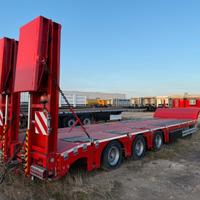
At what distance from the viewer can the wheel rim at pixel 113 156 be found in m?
5.03

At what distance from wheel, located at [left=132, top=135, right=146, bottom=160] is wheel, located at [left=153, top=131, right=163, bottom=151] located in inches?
29.2

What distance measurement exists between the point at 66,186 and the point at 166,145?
493cm

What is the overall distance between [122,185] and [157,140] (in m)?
3.10

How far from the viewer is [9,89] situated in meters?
4.87

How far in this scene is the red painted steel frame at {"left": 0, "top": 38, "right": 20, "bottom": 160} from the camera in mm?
4758

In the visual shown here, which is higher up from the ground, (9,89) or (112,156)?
(9,89)

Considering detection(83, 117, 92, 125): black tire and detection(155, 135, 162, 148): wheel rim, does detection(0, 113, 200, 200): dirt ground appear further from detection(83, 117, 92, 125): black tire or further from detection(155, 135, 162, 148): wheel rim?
detection(83, 117, 92, 125): black tire

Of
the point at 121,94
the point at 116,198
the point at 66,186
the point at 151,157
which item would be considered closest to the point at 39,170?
the point at 66,186

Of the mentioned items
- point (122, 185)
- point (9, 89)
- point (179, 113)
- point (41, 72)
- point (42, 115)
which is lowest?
point (122, 185)

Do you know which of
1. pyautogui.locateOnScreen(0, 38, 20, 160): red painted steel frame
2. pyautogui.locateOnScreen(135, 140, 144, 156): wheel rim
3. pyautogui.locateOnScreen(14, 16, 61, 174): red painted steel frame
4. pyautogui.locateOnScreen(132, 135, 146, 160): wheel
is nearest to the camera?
pyautogui.locateOnScreen(14, 16, 61, 174): red painted steel frame

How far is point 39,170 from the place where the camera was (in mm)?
3639

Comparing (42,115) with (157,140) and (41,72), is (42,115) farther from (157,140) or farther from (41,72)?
(157,140)

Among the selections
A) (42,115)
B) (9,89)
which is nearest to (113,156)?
(42,115)

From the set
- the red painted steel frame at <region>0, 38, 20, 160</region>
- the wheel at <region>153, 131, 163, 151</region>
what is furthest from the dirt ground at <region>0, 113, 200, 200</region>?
the wheel at <region>153, 131, 163, 151</region>
